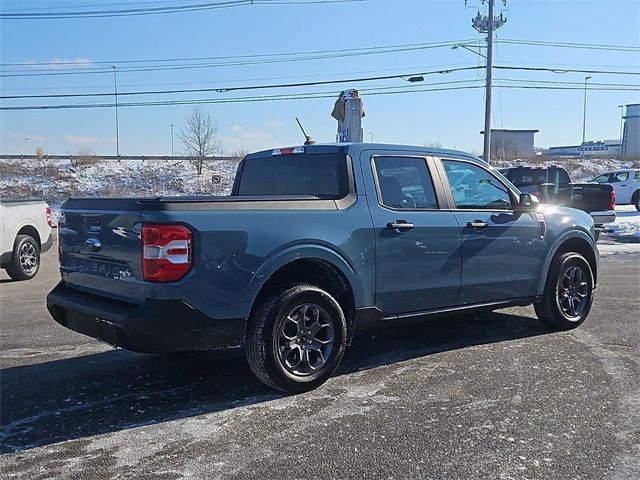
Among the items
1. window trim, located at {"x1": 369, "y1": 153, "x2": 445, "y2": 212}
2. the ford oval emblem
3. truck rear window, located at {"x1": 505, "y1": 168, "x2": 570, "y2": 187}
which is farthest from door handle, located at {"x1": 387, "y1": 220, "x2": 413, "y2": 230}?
truck rear window, located at {"x1": 505, "y1": 168, "x2": 570, "y2": 187}

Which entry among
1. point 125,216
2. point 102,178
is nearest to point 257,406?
point 125,216

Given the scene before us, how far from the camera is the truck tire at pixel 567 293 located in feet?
20.7

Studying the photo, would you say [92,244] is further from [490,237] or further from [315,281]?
[490,237]

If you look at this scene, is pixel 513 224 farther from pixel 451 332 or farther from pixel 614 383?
pixel 614 383

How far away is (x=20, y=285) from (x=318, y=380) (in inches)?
267

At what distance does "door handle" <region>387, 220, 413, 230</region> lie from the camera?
5020mm

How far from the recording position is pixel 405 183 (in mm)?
5344

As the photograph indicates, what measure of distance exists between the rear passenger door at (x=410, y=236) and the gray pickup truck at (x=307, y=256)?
0.01 metres

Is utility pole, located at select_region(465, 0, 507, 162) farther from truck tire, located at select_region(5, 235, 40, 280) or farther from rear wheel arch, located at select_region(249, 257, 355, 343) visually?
rear wheel arch, located at select_region(249, 257, 355, 343)

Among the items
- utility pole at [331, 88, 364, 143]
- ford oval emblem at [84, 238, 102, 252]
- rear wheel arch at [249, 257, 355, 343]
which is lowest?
rear wheel arch at [249, 257, 355, 343]

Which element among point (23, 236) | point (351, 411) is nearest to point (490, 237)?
point (351, 411)

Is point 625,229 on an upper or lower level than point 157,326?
lower

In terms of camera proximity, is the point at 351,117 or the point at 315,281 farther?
the point at 351,117

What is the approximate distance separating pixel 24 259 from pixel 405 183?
7.32m
